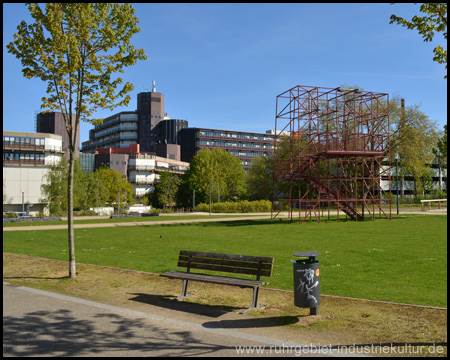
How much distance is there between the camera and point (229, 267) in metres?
8.84

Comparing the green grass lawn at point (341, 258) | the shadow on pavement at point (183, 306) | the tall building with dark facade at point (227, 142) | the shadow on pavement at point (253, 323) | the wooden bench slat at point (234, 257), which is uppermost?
the tall building with dark facade at point (227, 142)

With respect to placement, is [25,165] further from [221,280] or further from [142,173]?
[221,280]

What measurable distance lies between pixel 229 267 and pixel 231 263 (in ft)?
0.32

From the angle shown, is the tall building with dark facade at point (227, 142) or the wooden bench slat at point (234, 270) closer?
the wooden bench slat at point (234, 270)

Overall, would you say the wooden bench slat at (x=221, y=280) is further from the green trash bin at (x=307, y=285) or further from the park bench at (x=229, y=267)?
the green trash bin at (x=307, y=285)

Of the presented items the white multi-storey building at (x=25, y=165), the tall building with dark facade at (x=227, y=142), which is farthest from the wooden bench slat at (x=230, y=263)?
the tall building with dark facade at (x=227, y=142)

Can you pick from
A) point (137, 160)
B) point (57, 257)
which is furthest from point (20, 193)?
point (57, 257)

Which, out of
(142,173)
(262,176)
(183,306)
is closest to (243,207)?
(262,176)

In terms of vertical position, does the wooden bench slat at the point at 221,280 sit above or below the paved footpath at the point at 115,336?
above

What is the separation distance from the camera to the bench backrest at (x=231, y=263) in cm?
833

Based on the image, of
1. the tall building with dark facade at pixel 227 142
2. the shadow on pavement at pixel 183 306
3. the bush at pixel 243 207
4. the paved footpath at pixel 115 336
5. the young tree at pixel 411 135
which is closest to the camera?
the paved footpath at pixel 115 336

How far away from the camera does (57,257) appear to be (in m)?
14.8

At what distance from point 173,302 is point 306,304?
279 cm

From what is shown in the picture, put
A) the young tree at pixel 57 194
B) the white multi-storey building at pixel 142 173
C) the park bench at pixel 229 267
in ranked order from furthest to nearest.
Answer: the white multi-storey building at pixel 142 173 < the young tree at pixel 57 194 < the park bench at pixel 229 267
